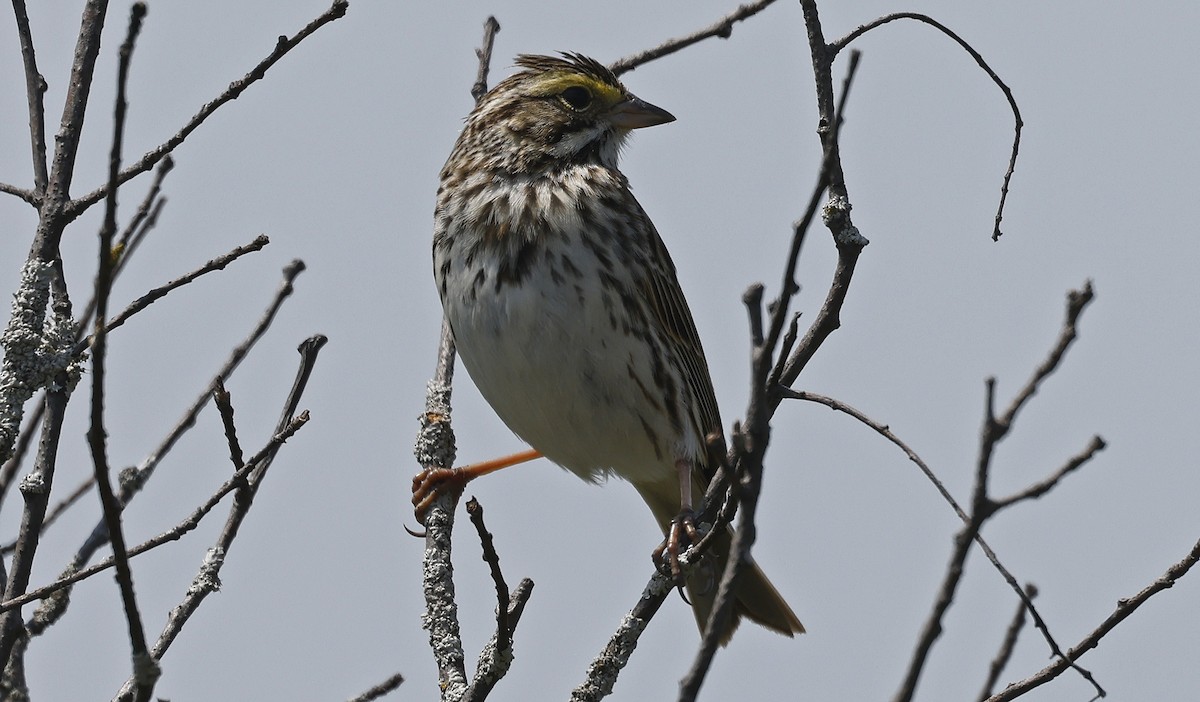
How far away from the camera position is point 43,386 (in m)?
4.48

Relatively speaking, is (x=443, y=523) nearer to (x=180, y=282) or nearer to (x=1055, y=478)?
(x=180, y=282)

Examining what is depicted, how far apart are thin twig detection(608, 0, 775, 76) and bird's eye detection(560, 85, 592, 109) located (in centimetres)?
16

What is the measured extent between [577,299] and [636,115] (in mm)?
1387

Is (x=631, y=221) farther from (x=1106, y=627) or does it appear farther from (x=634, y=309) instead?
(x=1106, y=627)

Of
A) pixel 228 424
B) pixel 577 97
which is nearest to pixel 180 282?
pixel 228 424

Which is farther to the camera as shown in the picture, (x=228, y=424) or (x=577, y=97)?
(x=577, y=97)

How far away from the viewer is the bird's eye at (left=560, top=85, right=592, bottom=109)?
23.2 feet

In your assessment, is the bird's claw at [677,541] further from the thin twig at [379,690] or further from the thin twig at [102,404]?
the thin twig at [102,404]

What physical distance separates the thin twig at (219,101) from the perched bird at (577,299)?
5.96 ft

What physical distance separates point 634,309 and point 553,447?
817mm

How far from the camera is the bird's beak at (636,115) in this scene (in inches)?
279

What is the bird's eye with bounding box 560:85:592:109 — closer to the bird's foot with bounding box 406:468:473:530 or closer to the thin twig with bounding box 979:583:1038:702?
the bird's foot with bounding box 406:468:473:530

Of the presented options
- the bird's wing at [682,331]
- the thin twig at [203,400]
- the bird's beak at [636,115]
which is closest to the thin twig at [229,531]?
the thin twig at [203,400]

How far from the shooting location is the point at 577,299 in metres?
6.08
